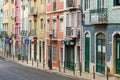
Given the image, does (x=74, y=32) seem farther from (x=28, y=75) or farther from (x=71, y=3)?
(x=28, y=75)

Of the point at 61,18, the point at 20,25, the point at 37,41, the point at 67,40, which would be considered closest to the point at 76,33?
the point at 67,40

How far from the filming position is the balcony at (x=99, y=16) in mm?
34578

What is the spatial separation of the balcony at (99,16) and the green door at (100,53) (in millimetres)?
1344

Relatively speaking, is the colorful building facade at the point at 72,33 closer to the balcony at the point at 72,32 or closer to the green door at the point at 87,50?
the balcony at the point at 72,32

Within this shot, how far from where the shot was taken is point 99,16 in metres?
35.2

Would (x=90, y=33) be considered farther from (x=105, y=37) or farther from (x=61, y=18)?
(x=61, y=18)

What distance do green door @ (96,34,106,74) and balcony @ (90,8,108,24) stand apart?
134 centimetres

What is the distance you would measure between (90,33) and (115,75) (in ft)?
20.4

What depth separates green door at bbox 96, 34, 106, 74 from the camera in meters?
35.6

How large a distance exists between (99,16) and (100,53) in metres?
3.13

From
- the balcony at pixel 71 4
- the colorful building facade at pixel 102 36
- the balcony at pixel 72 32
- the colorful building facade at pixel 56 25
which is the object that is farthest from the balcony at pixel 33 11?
the colorful building facade at pixel 102 36

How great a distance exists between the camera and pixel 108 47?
34500 mm

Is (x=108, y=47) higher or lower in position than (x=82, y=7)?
lower

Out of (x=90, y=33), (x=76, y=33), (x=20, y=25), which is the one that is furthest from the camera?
(x=20, y=25)
